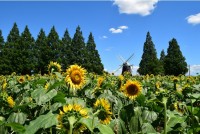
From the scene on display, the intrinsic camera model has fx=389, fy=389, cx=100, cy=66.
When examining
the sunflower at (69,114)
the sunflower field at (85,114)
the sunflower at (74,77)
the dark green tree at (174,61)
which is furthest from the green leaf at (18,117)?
the dark green tree at (174,61)

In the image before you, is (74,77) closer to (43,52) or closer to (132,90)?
(132,90)

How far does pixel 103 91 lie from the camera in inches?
203

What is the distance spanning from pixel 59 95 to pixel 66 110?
1.31 metres

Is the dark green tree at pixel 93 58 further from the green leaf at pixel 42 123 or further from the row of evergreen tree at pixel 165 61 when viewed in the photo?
the green leaf at pixel 42 123

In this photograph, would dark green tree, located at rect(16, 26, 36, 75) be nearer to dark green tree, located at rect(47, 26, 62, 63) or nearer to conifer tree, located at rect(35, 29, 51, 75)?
conifer tree, located at rect(35, 29, 51, 75)

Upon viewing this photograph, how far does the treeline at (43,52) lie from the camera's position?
204 feet

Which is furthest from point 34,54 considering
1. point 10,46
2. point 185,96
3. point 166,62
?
point 185,96

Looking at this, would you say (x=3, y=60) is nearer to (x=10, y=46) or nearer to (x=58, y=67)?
(x=10, y=46)

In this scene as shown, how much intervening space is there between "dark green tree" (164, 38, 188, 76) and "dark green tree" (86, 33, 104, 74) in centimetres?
1224

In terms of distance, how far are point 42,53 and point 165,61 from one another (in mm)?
22832

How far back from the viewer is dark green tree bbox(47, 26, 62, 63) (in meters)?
66.2

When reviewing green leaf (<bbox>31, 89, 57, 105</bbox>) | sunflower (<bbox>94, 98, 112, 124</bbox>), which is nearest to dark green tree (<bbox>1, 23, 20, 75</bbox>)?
green leaf (<bbox>31, 89, 57, 105</bbox>)

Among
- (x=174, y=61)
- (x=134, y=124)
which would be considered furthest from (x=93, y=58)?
(x=134, y=124)

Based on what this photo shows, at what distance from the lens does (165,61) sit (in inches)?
2837
